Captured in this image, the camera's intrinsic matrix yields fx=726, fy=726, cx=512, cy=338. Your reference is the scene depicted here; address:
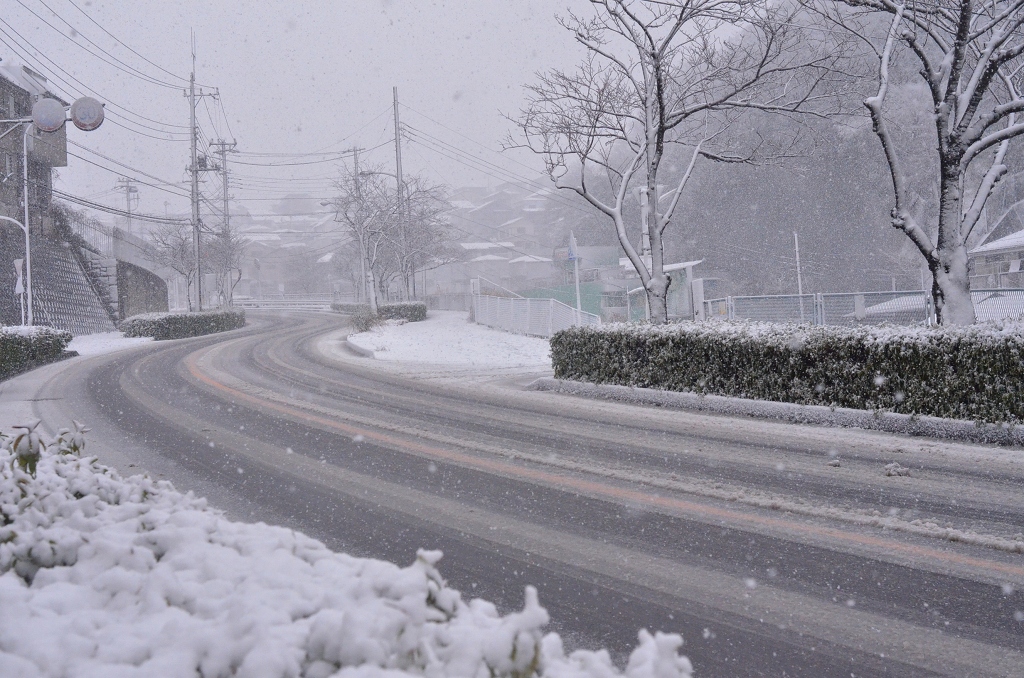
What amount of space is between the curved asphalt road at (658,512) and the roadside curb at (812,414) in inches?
18.2

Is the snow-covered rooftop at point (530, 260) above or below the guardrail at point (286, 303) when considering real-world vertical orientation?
above

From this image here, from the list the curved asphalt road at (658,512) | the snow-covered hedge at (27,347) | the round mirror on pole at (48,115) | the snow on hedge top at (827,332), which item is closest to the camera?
the curved asphalt road at (658,512)

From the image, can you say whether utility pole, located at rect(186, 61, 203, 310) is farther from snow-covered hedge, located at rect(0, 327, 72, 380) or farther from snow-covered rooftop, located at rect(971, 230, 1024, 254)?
snow-covered rooftop, located at rect(971, 230, 1024, 254)

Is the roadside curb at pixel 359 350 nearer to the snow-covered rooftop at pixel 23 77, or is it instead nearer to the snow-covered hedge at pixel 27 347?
the snow-covered hedge at pixel 27 347

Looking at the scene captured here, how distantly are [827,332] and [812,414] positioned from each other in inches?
46.4

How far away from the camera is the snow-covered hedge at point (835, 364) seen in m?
8.33

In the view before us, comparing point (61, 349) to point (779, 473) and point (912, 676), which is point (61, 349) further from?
point (912, 676)

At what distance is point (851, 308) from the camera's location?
61.9ft

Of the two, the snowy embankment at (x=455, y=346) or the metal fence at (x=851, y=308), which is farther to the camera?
the snowy embankment at (x=455, y=346)

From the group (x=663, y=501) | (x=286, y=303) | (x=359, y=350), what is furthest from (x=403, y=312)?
(x=286, y=303)

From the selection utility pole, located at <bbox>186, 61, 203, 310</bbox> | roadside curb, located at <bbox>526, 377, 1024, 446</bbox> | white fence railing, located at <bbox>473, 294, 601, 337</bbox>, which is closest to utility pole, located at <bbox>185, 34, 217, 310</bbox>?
utility pole, located at <bbox>186, 61, 203, 310</bbox>

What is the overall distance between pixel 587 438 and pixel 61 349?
764 inches

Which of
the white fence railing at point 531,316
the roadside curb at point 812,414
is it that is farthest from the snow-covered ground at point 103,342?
the roadside curb at point 812,414

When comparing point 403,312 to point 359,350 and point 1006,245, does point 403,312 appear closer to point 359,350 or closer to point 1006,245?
point 359,350
